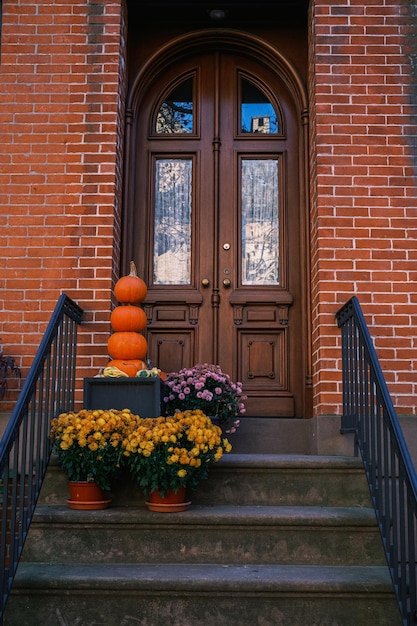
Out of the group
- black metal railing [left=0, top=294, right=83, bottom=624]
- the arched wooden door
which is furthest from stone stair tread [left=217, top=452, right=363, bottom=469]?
the arched wooden door

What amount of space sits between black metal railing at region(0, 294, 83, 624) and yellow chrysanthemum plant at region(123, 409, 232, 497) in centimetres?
50

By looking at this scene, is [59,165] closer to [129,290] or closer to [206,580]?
[129,290]

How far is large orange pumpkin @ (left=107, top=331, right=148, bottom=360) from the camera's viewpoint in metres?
4.58

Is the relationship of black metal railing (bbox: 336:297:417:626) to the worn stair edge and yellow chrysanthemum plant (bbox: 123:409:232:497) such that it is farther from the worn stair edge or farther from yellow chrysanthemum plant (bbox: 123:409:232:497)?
yellow chrysanthemum plant (bbox: 123:409:232:497)

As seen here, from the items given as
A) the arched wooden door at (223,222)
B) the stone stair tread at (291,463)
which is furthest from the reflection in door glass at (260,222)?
the stone stair tread at (291,463)

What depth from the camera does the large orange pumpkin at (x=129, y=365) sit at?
176 inches

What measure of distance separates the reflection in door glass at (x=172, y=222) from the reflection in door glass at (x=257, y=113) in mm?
571

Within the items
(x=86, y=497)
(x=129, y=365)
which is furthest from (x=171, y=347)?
(x=86, y=497)

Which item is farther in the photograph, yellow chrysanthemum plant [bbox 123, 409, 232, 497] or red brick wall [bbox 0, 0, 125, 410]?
red brick wall [bbox 0, 0, 125, 410]

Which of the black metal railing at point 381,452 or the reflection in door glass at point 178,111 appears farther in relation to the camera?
the reflection in door glass at point 178,111

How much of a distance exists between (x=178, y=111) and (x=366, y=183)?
1.71 metres

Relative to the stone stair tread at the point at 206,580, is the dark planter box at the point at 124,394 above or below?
above

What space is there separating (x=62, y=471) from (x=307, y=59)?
3.65 m

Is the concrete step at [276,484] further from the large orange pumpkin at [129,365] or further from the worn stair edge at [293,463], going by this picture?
the large orange pumpkin at [129,365]
